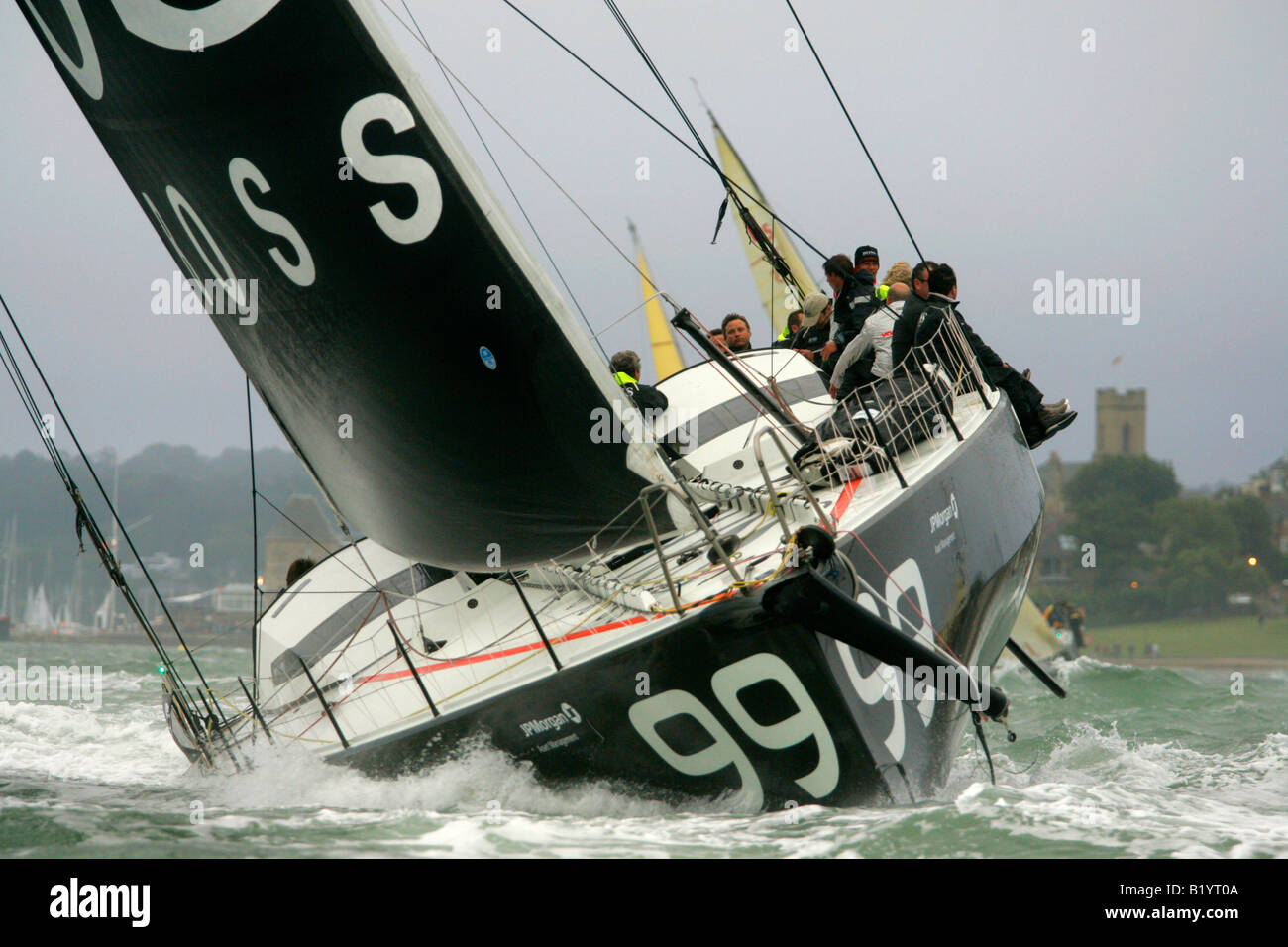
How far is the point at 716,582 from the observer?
15.8ft

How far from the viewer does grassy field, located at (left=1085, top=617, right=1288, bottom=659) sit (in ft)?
212

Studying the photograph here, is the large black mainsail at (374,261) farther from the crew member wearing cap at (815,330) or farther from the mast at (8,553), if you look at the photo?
the mast at (8,553)

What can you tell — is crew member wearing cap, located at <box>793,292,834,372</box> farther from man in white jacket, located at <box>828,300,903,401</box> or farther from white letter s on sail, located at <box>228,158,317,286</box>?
white letter s on sail, located at <box>228,158,317,286</box>

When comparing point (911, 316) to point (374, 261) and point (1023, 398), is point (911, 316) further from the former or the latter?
point (374, 261)

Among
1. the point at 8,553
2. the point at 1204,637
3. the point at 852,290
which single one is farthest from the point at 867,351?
the point at 8,553

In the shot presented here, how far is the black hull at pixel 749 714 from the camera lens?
4406 mm

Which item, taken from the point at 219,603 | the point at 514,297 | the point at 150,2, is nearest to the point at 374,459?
the point at 514,297

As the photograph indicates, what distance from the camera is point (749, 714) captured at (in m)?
4.47

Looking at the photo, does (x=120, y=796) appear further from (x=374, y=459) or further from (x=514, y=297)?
(x=514, y=297)

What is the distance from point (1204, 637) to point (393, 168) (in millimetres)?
70926

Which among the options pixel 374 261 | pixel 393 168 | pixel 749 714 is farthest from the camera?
pixel 374 261

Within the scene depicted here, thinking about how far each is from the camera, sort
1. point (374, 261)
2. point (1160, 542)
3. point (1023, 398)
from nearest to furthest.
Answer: point (374, 261) → point (1023, 398) → point (1160, 542)
